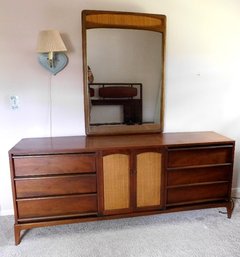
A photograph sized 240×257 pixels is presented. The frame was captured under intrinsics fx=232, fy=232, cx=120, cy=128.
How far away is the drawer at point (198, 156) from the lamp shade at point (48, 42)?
1.38 meters

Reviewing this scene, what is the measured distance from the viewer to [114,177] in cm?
204

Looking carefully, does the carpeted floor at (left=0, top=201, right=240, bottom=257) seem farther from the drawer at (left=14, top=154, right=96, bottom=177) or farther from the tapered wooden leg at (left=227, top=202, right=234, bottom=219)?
the drawer at (left=14, top=154, right=96, bottom=177)

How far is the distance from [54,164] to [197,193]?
4.48ft

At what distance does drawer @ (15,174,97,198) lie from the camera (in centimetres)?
192

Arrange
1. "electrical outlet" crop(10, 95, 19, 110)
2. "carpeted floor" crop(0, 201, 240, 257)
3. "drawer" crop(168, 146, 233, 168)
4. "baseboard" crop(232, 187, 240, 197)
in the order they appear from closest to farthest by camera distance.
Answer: "carpeted floor" crop(0, 201, 240, 257) → "drawer" crop(168, 146, 233, 168) → "electrical outlet" crop(10, 95, 19, 110) → "baseboard" crop(232, 187, 240, 197)

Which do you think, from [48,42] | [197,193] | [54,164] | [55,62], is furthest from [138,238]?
[48,42]

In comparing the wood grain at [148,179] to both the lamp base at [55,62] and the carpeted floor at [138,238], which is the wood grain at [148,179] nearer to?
the carpeted floor at [138,238]

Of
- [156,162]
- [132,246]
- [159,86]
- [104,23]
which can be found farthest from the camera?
[159,86]

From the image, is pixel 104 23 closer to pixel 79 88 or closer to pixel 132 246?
pixel 79 88

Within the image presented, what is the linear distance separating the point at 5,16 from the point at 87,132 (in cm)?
129

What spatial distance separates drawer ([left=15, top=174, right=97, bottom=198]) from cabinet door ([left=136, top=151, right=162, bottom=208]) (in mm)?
407

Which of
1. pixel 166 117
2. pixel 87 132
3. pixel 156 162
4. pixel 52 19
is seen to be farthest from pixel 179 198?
pixel 52 19

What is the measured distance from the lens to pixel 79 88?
2.32 metres

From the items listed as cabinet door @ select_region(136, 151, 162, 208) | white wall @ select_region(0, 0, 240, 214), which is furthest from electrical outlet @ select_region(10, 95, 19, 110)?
cabinet door @ select_region(136, 151, 162, 208)
